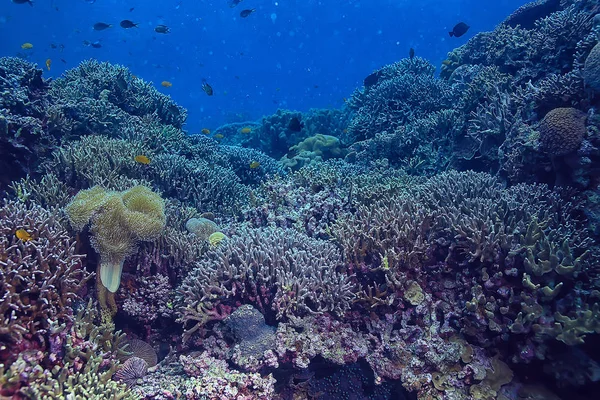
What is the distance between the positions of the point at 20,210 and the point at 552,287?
587 centimetres

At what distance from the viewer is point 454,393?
136 inches

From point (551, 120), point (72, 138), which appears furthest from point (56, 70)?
point (551, 120)

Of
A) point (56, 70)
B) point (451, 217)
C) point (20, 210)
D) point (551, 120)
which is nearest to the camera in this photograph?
point (20, 210)

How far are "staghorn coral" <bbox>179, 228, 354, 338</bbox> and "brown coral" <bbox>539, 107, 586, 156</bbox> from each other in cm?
361

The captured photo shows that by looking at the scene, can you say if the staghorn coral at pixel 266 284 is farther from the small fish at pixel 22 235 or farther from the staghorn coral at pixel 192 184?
the staghorn coral at pixel 192 184

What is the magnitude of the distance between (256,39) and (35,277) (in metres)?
138

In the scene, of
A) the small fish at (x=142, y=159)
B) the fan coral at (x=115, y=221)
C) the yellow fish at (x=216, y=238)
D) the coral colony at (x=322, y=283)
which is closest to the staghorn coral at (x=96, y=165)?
the coral colony at (x=322, y=283)

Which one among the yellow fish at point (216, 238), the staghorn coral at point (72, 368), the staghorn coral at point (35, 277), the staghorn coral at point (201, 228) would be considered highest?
the staghorn coral at point (201, 228)

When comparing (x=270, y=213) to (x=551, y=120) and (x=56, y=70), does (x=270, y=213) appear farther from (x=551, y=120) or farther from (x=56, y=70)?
(x=56, y=70)

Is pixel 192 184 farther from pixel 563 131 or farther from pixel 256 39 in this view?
A: pixel 256 39

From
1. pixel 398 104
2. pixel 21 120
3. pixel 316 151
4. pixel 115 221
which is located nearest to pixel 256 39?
pixel 316 151

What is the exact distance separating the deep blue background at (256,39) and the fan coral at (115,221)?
225 ft

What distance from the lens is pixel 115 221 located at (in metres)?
3.74

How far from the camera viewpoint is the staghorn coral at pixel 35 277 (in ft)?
9.73
